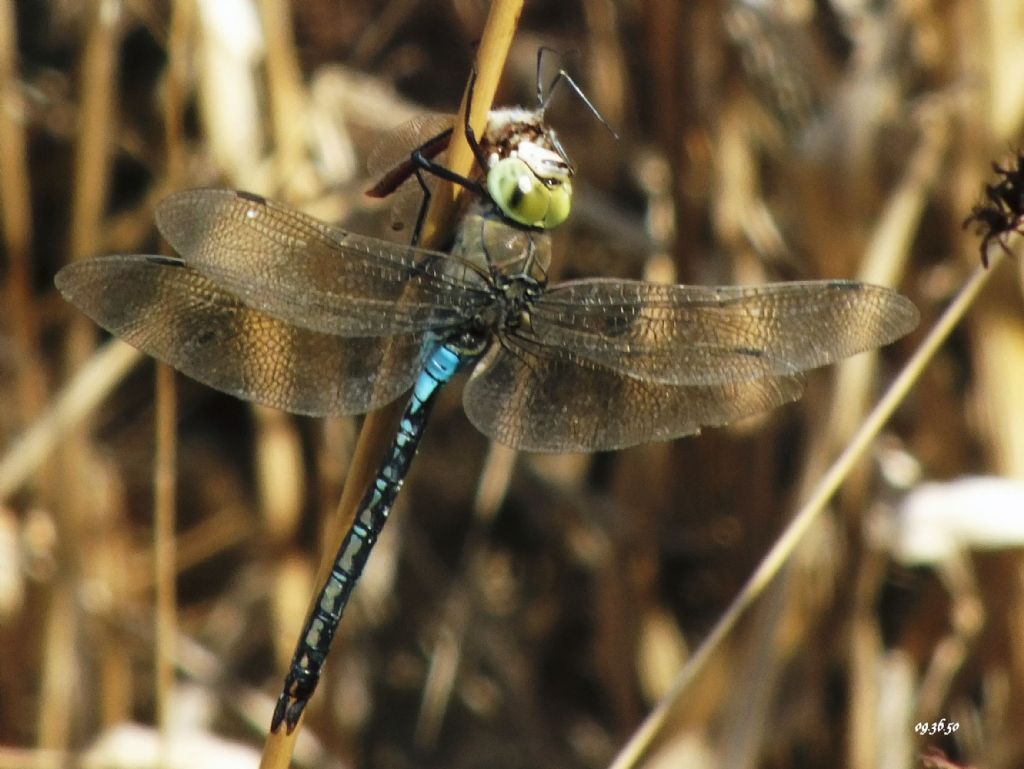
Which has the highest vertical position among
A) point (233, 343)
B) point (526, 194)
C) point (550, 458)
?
point (550, 458)

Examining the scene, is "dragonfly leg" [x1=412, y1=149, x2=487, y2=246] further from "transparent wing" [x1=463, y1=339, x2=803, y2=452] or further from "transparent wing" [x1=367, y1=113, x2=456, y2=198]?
"transparent wing" [x1=463, y1=339, x2=803, y2=452]

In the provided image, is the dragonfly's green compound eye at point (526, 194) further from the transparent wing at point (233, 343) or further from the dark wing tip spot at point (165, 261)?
the dark wing tip spot at point (165, 261)

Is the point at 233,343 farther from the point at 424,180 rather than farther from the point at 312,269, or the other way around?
the point at 424,180

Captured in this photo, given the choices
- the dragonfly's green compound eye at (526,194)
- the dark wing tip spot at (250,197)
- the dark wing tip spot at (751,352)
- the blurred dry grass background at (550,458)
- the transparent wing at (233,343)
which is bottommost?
the transparent wing at (233,343)

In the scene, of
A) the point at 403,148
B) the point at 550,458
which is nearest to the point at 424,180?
the point at 403,148

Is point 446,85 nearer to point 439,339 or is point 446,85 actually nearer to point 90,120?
point 90,120

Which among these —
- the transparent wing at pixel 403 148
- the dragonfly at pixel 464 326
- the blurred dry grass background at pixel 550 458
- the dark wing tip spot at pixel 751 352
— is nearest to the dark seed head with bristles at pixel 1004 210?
the dragonfly at pixel 464 326

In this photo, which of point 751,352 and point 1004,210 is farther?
point 751,352
